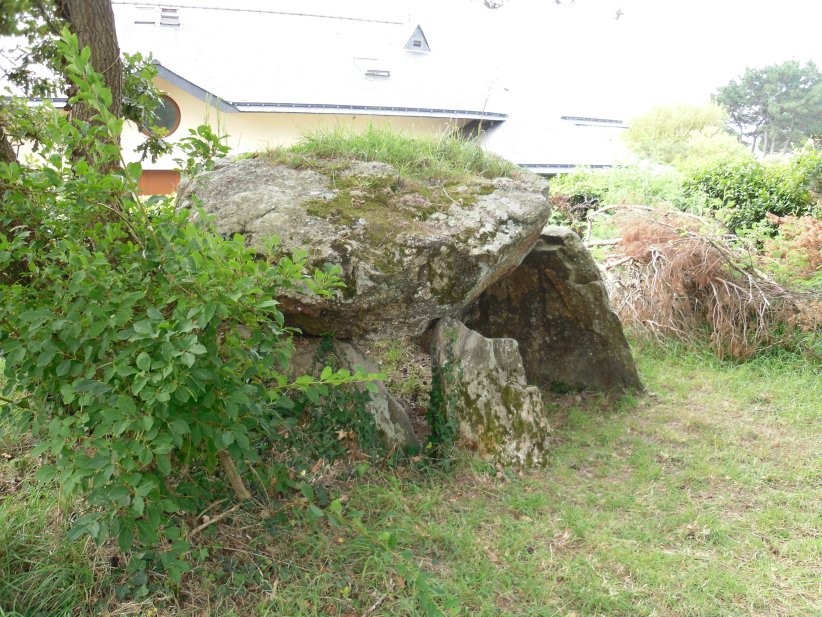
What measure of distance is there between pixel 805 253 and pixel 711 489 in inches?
163

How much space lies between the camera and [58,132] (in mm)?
2586

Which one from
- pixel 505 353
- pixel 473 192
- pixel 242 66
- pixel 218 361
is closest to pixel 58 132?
pixel 218 361

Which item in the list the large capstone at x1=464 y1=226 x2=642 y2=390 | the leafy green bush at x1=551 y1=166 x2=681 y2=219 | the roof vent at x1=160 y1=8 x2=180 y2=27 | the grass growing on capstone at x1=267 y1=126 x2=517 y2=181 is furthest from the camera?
the roof vent at x1=160 y1=8 x2=180 y2=27

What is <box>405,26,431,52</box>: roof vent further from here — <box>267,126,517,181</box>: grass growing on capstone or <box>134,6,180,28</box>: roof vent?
<box>267,126,517,181</box>: grass growing on capstone

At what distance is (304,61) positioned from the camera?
16922 mm

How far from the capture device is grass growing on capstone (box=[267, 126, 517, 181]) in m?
4.84

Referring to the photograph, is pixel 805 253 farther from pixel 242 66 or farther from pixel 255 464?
pixel 242 66

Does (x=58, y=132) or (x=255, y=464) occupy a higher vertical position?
(x=58, y=132)

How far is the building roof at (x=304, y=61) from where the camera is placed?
582 inches

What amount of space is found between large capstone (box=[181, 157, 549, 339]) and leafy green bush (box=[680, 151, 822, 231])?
5864 millimetres

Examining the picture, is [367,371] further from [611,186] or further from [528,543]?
[611,186]

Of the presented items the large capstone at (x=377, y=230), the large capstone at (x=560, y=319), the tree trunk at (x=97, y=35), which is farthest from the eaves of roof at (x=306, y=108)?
the tree trunk at (x=97, y=35)

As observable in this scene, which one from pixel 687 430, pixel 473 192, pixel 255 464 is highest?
pixel 473 192

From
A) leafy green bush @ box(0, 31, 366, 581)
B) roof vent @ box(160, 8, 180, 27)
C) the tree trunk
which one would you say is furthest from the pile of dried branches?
roof vent @ box(160, 8, 180, 27)
